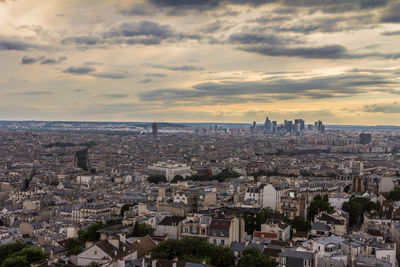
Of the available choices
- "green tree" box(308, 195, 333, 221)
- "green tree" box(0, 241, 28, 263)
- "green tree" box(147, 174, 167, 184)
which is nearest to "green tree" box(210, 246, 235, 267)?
"green tree" box(0, 241, 28, 263)

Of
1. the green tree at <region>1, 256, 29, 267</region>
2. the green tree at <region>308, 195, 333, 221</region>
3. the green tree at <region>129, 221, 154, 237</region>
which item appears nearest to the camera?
the green tree at <region>1, 256, 29, 267</region>

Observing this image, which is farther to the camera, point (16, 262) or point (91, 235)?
point (91, 235)

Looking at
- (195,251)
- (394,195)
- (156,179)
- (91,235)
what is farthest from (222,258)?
(156,179)

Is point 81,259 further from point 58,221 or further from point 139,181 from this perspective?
point 139,181

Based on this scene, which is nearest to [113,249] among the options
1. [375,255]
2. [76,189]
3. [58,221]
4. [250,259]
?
[250,259]

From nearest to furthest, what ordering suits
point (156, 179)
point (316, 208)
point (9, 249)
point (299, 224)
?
point (9, 249) < point (299, 224) < point (316, 208) < point (156, 179)

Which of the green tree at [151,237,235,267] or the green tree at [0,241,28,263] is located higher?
the green tree at [151,237,235,267]

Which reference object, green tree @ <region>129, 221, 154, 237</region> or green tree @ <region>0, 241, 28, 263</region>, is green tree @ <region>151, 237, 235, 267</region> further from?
green tree @ <region>0, 241, 28, 263</region>

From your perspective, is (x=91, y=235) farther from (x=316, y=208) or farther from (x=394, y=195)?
(x=394, y=195)
